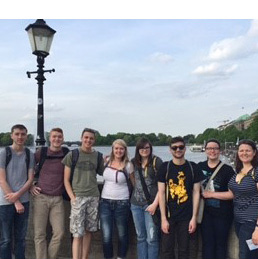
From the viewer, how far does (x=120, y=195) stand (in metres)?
5.32

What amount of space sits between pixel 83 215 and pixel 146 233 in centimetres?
95

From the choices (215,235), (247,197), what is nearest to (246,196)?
(247,197)

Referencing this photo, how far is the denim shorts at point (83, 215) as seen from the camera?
5.28m

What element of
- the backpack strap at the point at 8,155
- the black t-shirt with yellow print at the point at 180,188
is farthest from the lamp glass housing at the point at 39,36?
the black t-shirt with yellow print at the point at 180,188

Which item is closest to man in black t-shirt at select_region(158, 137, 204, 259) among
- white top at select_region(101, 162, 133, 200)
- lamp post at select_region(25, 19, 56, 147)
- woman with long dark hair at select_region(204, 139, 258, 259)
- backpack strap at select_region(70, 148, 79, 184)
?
woman with long dark hair at select_region(204, 139, 258, 259)

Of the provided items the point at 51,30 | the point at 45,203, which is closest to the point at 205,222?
the point at 45,203

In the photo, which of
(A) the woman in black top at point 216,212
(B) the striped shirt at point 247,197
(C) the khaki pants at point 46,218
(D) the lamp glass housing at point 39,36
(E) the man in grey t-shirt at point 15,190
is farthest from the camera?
(D) the lamp glass housing at point 39,36

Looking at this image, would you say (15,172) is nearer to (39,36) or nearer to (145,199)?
(145,199)

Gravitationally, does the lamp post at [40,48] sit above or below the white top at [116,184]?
above

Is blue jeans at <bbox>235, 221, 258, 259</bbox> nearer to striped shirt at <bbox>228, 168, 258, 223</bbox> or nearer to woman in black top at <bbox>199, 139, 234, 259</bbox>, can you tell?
striped shirt at <bbox>228, 168, 258, 223</bbox>

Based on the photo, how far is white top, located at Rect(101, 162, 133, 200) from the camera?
530 centimetres

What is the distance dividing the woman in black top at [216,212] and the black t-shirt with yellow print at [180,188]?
7.6 inches

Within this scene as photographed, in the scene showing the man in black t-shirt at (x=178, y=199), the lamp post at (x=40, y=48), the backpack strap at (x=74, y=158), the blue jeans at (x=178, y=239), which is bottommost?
the blue jeans at (x=178, y=239)

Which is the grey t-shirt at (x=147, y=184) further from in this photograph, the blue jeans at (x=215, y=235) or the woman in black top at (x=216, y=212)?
the blue jeans at (x=215, y=235)
